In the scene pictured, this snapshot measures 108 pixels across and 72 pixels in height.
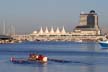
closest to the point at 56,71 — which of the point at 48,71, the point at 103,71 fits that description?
the point at 48,71

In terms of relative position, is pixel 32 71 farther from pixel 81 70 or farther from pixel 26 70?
pixel 81 70

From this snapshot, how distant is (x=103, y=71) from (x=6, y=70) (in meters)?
11.4

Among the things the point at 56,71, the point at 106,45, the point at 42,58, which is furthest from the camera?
the point at 106,45

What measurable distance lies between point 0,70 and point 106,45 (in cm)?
10243

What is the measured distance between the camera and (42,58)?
74938mm

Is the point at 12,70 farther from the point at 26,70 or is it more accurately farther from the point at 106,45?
the point at 106,45

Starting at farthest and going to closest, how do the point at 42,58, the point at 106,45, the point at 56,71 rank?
the point at 106,45 < the point at 42,58 < the point at 56,71

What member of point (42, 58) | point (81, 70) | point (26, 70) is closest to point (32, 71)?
point (26, 70)

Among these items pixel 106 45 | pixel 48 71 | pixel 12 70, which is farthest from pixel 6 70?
pixel 106 45

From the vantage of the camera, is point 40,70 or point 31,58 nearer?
point 40,70

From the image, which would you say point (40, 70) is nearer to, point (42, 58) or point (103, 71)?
point (103, 71)

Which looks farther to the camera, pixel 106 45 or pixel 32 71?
pixel 106 45

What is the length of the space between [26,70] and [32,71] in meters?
1.58

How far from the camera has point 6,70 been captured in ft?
192
